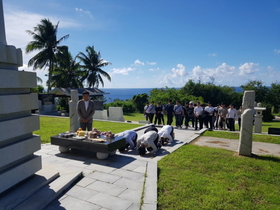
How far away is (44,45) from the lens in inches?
1153

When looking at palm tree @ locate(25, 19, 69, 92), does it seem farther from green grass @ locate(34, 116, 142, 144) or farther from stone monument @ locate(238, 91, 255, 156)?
stone monument @ locate(238, 91, 255, 156)

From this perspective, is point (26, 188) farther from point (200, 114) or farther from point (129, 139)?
point (200, 114)

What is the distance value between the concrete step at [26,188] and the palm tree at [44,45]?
2813cm

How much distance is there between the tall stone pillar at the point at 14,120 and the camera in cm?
370

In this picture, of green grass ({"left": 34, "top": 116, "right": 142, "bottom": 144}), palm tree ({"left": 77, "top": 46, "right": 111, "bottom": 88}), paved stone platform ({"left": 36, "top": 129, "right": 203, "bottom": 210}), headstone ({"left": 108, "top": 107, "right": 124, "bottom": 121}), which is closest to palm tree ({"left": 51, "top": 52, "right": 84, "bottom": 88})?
palm tree ({"left": 77, "top": 46, "right": 111, "bottom": 88})

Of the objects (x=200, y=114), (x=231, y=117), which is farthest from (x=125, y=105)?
(x=231, y=117)

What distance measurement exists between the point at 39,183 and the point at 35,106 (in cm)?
157

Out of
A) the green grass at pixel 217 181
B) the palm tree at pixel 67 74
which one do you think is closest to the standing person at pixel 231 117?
the green grass at pixel 217 181

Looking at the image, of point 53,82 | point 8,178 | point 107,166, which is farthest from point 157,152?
point 53,82

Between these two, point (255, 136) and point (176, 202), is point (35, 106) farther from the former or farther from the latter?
point (255, 136)

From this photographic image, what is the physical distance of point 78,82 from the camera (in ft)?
112

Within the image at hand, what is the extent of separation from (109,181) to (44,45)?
29.4 meters

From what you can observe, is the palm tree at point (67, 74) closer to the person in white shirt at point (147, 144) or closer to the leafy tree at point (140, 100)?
the leafy tree at point (140, 100)

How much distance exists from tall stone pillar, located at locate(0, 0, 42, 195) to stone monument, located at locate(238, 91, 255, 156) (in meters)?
6.21
